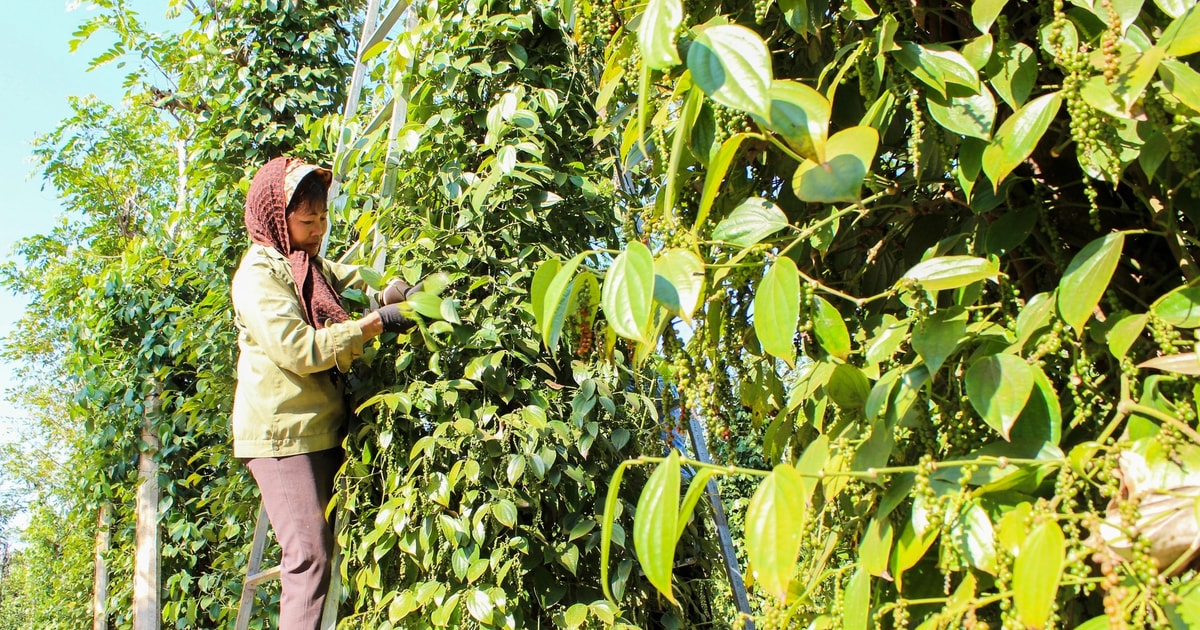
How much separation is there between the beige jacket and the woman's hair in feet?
0.38

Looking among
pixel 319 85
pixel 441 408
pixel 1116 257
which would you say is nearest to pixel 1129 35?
pixel 1116 257

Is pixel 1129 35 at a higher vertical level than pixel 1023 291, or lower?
higher

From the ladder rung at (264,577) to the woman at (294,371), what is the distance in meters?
0.24

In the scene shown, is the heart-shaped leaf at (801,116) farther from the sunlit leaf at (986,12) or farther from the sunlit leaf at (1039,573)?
the sunlit leaf at (1039,573)

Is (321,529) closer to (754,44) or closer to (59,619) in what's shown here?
(754,44)

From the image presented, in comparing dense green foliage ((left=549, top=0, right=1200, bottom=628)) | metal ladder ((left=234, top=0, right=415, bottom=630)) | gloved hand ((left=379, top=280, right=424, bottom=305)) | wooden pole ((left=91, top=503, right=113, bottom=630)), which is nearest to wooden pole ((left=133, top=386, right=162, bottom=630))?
wooden pole ((left=91, top=503, right=113, bottom=630))

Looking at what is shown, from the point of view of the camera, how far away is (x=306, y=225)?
200 cm

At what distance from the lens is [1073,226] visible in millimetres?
867

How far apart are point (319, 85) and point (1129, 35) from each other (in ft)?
10.7

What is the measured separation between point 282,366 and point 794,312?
1387 mm

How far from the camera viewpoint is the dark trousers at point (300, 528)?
1.82 meters

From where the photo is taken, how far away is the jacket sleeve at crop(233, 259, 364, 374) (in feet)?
5.78

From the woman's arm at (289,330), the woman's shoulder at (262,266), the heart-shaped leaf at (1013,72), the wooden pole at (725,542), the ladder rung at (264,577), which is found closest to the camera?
the heart-shaped leaf at (1013,72)

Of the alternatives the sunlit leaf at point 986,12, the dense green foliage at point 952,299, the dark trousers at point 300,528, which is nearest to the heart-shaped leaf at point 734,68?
the dense green foliage at point 952,299
